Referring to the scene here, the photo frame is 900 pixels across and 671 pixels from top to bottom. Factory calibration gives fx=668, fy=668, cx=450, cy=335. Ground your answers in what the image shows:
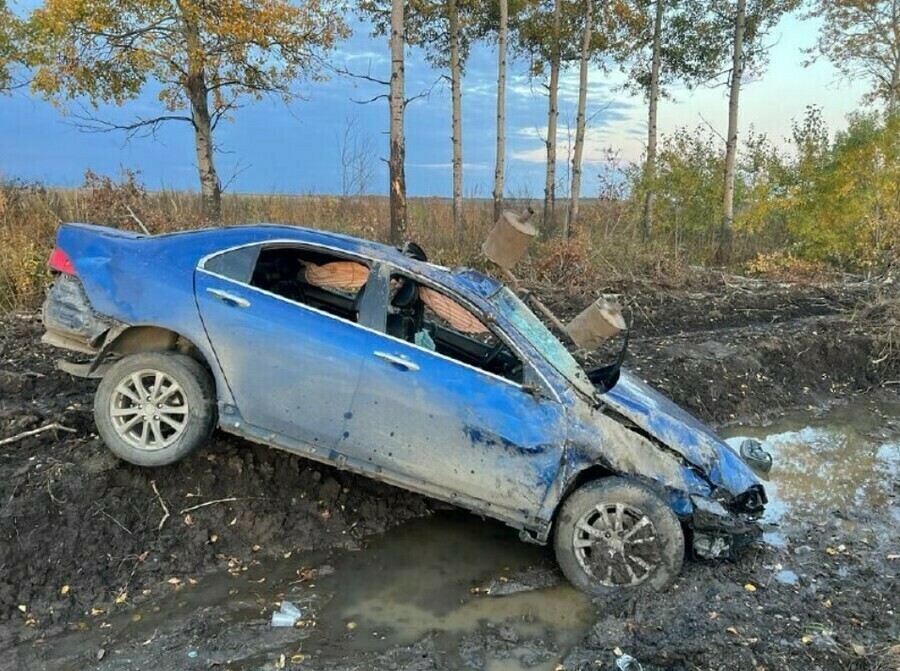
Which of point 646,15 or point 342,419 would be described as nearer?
point 342,419

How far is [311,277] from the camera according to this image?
5422 mm

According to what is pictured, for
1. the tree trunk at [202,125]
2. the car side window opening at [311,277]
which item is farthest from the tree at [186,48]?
the car side window opening at [311,277]

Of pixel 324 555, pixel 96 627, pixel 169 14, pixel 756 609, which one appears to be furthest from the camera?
pixel 169 14

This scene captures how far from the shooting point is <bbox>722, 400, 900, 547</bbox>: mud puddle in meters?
6.09

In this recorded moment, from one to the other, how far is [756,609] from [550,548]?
1434 mm

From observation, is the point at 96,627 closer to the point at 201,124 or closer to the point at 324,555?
the point at 324,555

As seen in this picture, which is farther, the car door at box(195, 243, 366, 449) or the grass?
the grass

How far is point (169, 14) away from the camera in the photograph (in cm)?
1459

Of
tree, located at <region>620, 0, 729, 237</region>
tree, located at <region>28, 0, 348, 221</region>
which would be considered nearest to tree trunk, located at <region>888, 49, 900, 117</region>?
tree, located at <region>620, 0, 729, 237</region>

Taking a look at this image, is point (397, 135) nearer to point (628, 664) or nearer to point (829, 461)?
point (829, 461)

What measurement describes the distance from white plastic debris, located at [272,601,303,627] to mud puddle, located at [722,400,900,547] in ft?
12.2

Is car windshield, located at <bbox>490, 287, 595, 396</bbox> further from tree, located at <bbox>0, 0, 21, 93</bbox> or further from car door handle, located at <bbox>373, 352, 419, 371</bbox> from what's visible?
tree, located at <bbox>0, 0, 21, 93</bbox>

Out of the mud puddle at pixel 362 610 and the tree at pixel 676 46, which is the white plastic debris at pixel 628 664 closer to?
the mud puddle at pixel 362 610

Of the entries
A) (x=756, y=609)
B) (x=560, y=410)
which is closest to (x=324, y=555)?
(x=560, y=410)
